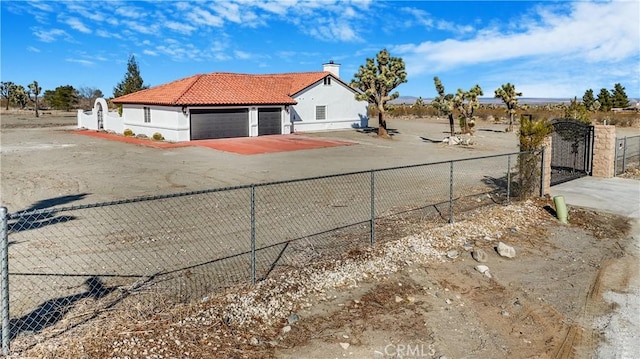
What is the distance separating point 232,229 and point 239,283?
12.6 feet

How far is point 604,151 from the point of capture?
827 inches

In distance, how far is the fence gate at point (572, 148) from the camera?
21344mm

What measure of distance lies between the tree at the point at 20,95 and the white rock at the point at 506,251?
102 metres

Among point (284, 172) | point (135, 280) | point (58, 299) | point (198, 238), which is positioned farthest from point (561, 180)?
point (58, 299)

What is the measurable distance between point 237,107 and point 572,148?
82.1ft

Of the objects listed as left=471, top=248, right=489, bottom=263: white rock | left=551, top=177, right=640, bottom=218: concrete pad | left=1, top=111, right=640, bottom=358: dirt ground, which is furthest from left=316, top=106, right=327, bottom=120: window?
left=471, top=248, right=489, bottom=263: white rock

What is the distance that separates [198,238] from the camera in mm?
11180

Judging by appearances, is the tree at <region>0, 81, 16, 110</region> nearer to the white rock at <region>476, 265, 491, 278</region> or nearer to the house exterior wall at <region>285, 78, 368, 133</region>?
the house exterior wall at <region>285, 78, 368, 133</region>

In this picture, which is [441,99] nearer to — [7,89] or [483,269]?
[483,269]

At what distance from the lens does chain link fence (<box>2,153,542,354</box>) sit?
7.36m

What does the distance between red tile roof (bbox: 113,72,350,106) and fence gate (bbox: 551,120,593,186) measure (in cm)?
2413

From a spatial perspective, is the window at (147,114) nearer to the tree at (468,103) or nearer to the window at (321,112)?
the window at (321,112)

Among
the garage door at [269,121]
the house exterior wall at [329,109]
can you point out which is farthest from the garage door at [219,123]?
the house exterior wall at [329,109]

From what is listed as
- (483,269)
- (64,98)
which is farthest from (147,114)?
(64,98)
